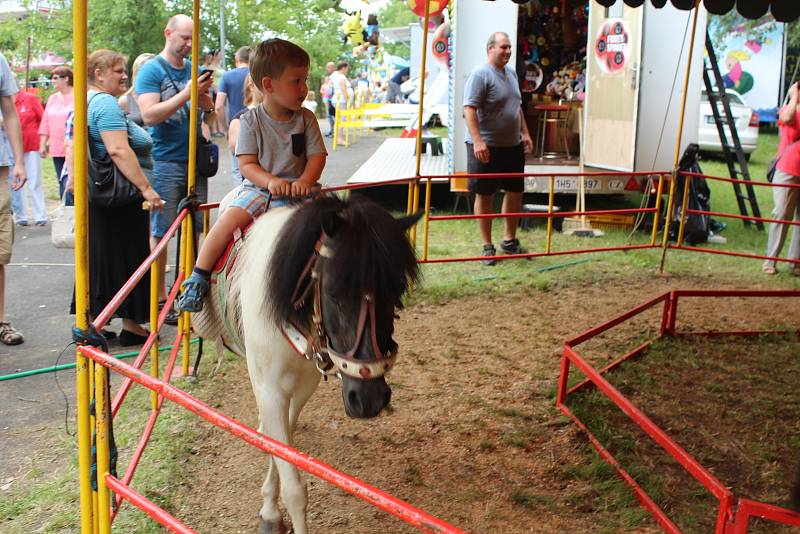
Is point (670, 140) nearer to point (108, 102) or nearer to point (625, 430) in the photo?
point (625, 430)

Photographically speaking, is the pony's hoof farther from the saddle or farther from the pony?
the saddle

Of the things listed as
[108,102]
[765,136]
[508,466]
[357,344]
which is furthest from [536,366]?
[765,136]

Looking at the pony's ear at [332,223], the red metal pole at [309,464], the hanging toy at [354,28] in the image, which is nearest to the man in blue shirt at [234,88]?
the pony's ear at [332,223]

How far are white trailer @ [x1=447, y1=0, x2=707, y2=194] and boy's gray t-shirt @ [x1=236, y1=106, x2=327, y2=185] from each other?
556cm

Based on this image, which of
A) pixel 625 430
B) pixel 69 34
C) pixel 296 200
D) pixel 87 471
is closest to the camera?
pixel 87 471

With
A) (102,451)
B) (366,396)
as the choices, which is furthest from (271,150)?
(102,451)

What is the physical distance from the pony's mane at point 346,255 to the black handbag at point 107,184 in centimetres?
245

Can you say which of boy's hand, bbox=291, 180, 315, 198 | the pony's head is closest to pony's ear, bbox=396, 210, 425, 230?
the pony's head

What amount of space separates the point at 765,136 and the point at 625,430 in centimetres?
2041

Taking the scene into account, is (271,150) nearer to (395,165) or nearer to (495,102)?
(495,102)

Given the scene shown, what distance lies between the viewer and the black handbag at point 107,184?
453cm

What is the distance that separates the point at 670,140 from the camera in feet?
28.9

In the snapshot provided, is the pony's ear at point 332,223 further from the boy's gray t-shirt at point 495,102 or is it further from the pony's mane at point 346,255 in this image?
the boy's gray t-shirt at point 495,102

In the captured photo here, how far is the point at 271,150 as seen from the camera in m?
3.31
